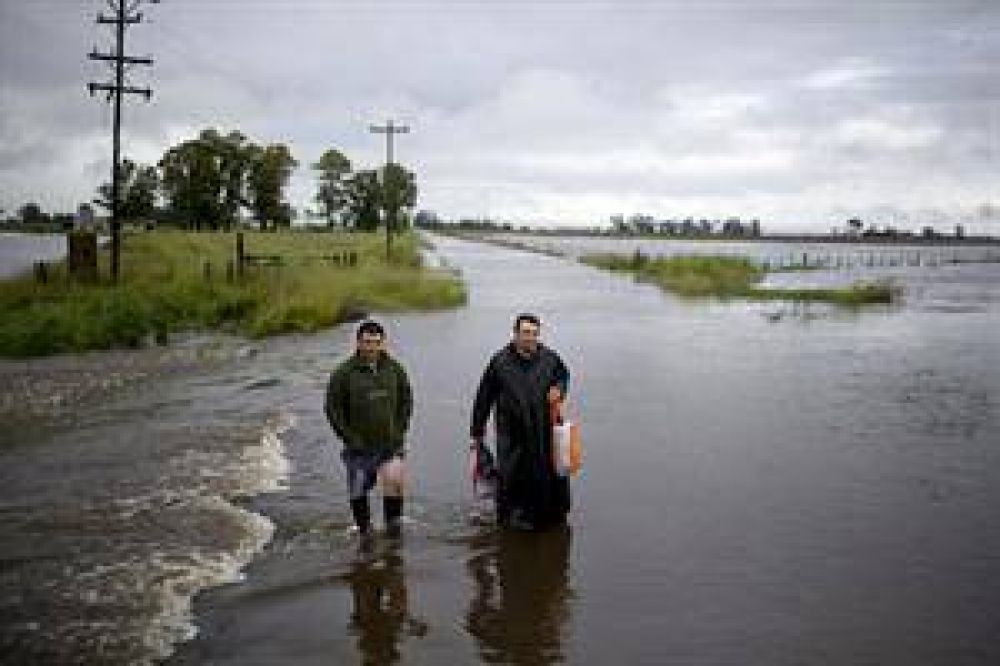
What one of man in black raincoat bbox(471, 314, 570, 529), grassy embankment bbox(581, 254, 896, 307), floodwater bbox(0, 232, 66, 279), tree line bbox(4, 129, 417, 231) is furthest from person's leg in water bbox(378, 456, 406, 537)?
tree line bbox(4, 129, 417, 231)

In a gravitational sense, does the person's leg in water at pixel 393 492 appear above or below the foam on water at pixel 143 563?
above

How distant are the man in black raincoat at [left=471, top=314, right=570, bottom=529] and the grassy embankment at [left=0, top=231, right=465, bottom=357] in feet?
51.3

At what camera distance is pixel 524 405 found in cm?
831

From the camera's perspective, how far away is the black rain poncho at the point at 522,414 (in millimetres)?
8344

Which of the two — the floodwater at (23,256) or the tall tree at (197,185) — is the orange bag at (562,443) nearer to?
the floodwater at (23,256)

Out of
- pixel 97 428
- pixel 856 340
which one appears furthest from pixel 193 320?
pixel 856 340

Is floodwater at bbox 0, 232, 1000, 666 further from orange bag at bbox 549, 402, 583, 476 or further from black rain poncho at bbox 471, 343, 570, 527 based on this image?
orange bag at bbox 549, 402, 583, 476

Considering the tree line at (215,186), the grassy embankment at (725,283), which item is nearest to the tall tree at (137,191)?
the tree line at (215,186)

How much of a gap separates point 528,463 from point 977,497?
4.62 m

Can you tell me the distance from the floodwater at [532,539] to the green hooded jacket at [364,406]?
2.97ft

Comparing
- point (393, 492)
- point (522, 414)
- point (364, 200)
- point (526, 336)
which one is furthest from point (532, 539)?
point (364, 200)

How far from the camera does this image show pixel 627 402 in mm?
15891

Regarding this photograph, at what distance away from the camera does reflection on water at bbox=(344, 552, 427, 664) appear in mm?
6445

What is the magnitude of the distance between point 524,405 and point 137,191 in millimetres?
106594
